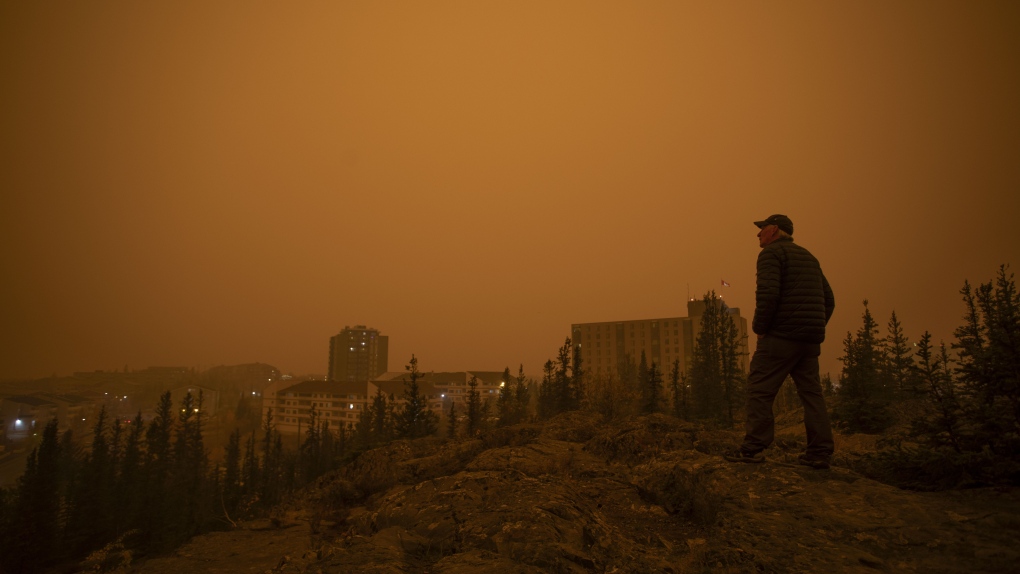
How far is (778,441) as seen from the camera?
8.05 metres

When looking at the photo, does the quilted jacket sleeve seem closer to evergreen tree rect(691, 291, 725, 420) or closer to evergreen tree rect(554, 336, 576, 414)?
evergreen tree rect(691, 291, 725, 420)

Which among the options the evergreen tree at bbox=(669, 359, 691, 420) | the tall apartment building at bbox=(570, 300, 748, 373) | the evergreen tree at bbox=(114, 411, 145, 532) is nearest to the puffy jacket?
the evergreen tree at bbox=(669, 359, 691, 420)

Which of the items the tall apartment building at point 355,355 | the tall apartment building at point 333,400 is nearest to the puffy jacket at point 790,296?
the tall apartment building at point 333,400

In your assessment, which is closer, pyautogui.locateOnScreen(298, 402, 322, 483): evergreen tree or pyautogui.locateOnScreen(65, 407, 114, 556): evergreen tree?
pyautogui.locateOnScreen(65, 407, 114, 556): evergreen tree

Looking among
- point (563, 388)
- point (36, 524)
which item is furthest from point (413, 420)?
point (36, 524)

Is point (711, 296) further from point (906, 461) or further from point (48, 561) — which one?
point (48, 561)

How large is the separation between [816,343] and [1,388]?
510ft

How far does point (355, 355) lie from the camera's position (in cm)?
18112

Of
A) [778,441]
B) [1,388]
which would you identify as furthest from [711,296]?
[1,388]

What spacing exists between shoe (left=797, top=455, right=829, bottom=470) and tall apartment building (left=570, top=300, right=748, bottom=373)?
120704mm

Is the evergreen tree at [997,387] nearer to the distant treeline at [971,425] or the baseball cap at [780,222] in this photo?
the distant treeline at [971,425]

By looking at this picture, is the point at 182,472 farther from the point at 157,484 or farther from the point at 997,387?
the point at 997,387

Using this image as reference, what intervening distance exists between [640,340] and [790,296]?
440 ft

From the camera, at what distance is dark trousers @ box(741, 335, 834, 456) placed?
5.59m
